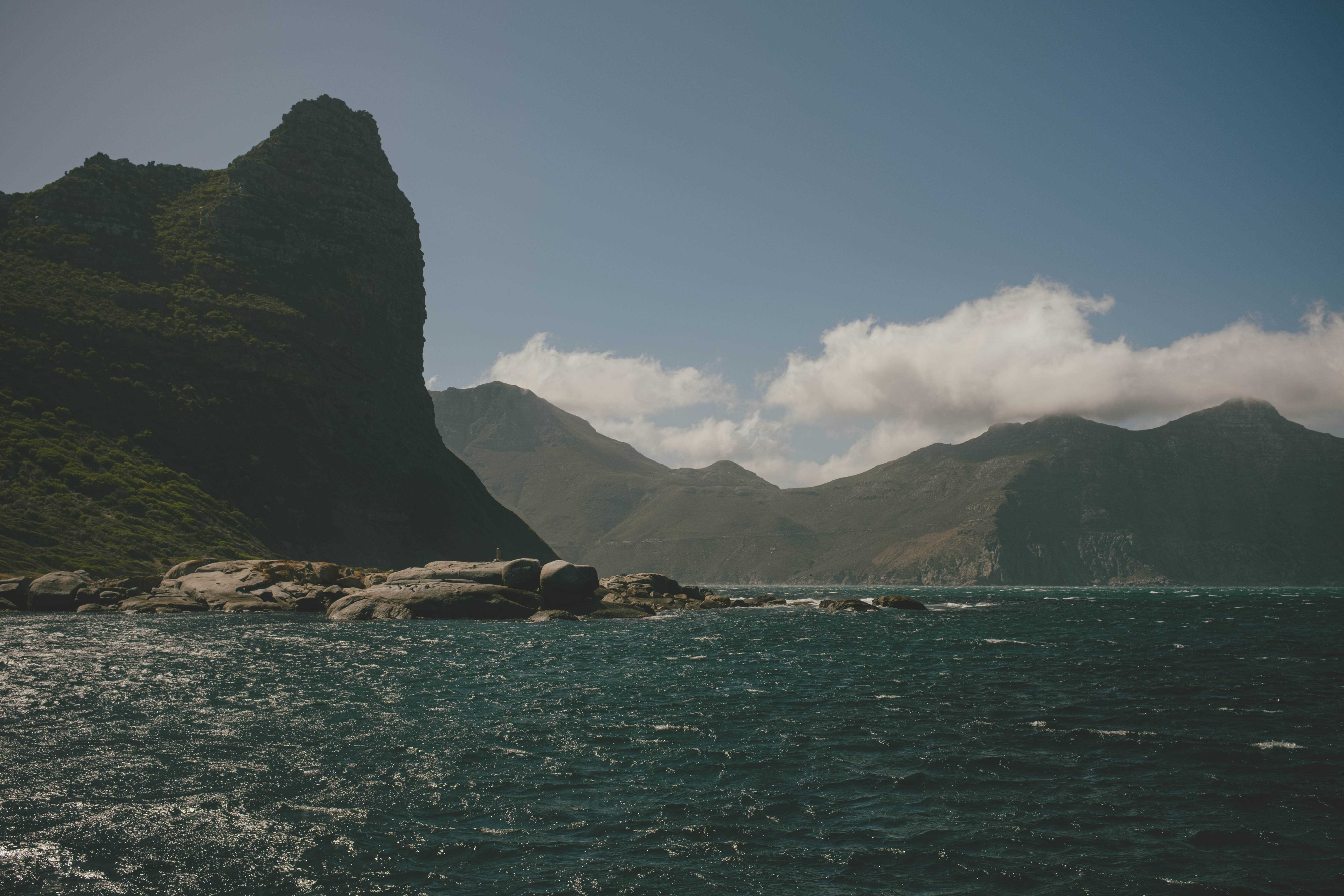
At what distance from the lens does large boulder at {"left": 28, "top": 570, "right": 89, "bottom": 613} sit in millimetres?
55281

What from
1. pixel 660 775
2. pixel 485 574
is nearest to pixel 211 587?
pixel 485 574

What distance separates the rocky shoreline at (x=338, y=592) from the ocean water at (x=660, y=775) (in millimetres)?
23747

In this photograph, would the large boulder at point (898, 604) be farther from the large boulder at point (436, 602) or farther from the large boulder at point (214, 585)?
the large boulder at point (214, 585)

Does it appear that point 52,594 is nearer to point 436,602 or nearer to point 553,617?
point 436,602

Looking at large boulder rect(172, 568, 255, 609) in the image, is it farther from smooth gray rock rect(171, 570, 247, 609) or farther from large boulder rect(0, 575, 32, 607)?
large boulder rect(0, 575, 32, 607)

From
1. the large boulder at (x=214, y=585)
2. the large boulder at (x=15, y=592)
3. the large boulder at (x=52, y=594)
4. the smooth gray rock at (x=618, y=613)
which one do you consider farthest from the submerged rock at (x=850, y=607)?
the large boulder at (x=15, y=592)

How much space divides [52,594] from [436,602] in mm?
27044

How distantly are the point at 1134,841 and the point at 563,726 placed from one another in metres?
14.4

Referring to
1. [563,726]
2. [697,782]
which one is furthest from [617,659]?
[697,782]

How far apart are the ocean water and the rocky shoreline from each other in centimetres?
2375

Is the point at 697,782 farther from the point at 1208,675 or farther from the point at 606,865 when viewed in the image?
the point at 1208,675

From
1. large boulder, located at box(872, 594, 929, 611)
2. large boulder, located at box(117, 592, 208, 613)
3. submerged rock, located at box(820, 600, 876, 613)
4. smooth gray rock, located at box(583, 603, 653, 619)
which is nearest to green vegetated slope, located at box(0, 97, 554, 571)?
large boulder, located at box(117, 592, 208, 613)

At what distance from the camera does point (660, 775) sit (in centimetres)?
1717

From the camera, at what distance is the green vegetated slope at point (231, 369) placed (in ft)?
252
